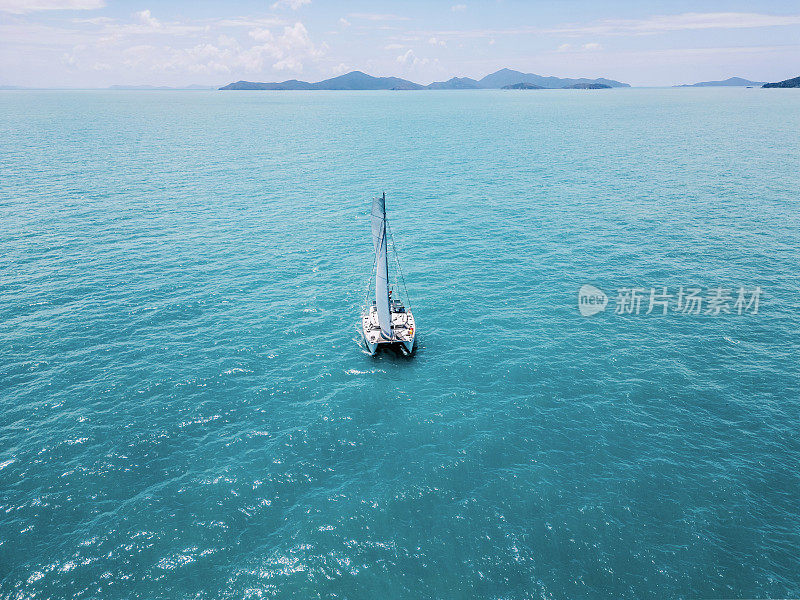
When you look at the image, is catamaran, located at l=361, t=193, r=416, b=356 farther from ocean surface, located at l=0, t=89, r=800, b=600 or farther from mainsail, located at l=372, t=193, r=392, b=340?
ocean surface, located at l=0, t=89, r=800, b=600

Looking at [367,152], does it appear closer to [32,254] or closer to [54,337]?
[32,254]

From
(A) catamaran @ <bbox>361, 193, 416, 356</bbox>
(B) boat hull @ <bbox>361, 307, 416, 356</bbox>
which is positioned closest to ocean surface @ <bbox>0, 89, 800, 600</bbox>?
(B) boat hull @ <bbox>361, 307, 416, 356</bbox>

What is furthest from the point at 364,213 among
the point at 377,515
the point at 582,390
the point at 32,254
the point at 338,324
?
the point at 377,515

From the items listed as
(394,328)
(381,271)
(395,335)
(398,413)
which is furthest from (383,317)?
(398,413)

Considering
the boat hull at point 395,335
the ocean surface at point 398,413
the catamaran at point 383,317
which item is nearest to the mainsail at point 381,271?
the catamaran at point 383,317

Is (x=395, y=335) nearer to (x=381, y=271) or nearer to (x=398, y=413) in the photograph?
(x=381, y=271)

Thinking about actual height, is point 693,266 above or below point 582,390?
above

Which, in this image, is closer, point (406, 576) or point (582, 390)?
point (406, 576)

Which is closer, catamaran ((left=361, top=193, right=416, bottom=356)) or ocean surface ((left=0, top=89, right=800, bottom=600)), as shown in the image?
ocean surface ((left=0, top=89, right=800, bottom=600))

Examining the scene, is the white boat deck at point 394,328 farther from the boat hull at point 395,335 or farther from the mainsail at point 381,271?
the mainsail at point 381,271
